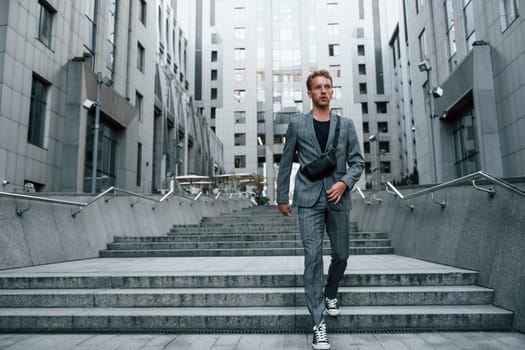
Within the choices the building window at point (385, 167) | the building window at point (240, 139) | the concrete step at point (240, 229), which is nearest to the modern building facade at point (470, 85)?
the concrete step at point (240, 229)

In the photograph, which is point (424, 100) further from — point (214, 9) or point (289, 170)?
point (214, 9)

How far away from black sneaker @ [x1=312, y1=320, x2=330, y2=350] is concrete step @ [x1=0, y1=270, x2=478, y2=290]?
1.41 m

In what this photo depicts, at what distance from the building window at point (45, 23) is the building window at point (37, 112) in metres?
1.79

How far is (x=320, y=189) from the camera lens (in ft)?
11.0

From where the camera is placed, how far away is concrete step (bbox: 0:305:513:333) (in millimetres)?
3652

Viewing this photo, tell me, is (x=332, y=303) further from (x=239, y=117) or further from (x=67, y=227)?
(x=239, y=117)

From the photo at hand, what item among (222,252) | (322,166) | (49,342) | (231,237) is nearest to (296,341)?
(322,166)

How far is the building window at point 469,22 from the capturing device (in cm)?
1722

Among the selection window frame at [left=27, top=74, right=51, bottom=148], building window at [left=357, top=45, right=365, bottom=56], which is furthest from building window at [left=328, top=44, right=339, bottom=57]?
window frame at [left=27, top=74, right=51, bottom=148]

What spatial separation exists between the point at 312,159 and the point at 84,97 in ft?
54.4

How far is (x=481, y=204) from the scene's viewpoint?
4.66 m

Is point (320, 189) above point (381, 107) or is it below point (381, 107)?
below

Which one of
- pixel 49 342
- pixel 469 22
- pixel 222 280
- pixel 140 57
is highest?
pixel 140 57

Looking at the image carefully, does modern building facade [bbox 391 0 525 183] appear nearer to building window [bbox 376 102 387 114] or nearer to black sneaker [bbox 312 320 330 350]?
black sneaker [bbox 312 320 330 350]
